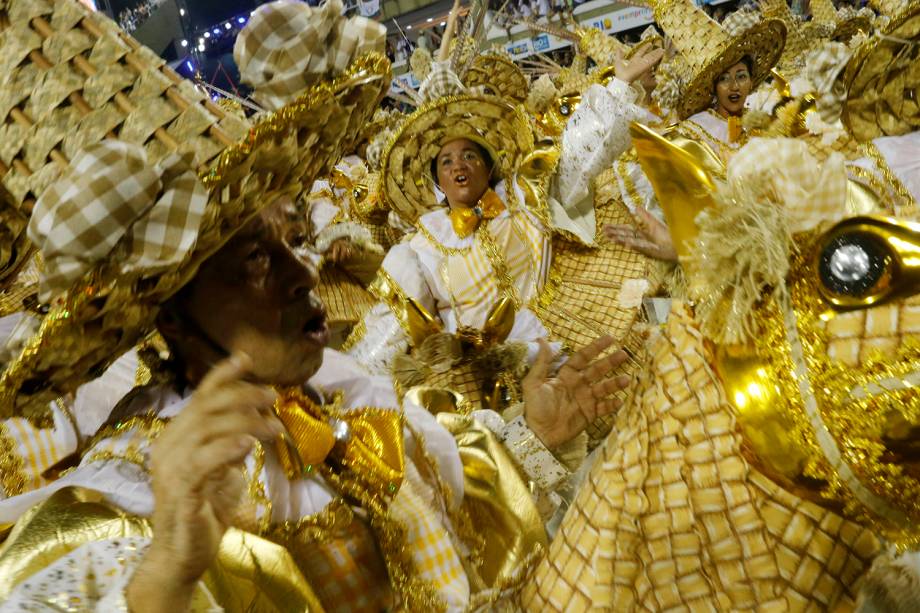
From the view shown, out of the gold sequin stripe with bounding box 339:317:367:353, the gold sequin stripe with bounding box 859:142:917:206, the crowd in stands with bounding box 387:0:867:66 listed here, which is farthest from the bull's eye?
the crowd in stands with bounding box 387:0:867:66

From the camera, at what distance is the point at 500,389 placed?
2932 millimetres

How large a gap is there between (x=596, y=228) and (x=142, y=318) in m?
2.88

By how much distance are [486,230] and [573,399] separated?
194 cm

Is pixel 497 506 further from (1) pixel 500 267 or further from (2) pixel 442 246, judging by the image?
(2) pixel 442 246

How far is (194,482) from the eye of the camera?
83 centimetres

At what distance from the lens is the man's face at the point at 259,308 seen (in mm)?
1232

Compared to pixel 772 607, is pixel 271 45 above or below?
above

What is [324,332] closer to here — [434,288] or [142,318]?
[142,318]

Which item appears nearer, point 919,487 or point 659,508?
point 919,487

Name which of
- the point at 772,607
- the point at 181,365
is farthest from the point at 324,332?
the point at 772,607

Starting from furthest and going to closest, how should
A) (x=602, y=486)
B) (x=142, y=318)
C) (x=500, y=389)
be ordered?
1. (x=500, y=389)
2. (x=142, y=318)
3. (x=602, y=486)

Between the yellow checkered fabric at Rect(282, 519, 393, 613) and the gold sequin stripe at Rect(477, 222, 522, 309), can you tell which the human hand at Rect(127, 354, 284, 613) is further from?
the gold sequin stripe at Rect(477, 222, 522, 309)

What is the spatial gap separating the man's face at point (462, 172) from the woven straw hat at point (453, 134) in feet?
0.17

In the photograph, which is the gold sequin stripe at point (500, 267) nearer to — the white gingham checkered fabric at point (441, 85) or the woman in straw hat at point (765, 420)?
the white gingham checkered fabric at point (441, 85)
